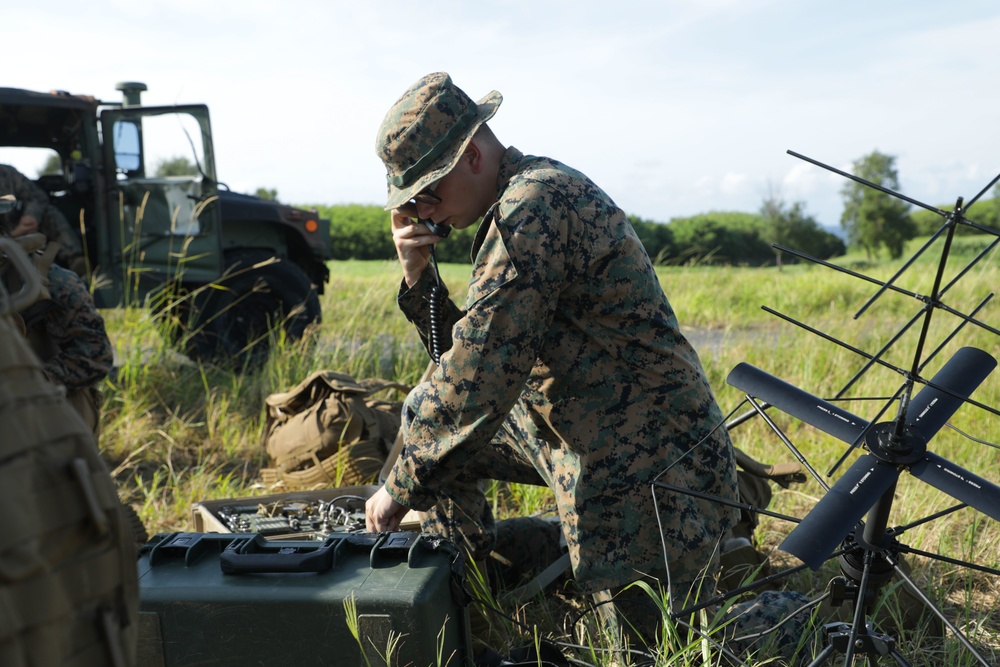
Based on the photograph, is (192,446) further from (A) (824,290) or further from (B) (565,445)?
(A) (824,290)

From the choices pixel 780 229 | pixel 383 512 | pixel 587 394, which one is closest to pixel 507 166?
pixel 587 394

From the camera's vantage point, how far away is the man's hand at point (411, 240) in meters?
2.73

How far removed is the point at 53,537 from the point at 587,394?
1592 mm

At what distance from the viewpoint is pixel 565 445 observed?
102 inches

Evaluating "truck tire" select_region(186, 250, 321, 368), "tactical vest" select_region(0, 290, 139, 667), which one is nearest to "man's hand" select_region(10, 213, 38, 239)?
"truck tire" select_region(186, 250, 321, 368)

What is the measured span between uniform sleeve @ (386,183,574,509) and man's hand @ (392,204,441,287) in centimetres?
44

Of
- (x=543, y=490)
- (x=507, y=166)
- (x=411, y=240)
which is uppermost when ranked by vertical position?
(x=507, y=166)

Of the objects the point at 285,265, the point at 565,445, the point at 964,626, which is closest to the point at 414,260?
the point at 565,445

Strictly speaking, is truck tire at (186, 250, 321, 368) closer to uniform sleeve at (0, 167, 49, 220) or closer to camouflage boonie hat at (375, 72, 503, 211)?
uniform sleeve at (0, 167, 49, 220)

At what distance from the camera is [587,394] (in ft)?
8.32

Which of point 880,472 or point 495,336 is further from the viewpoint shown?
point 495,336

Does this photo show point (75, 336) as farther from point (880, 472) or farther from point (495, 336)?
point (880, 472)

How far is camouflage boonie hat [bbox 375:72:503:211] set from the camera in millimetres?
2457

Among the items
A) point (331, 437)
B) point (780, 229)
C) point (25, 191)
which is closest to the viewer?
point (331, 437)
